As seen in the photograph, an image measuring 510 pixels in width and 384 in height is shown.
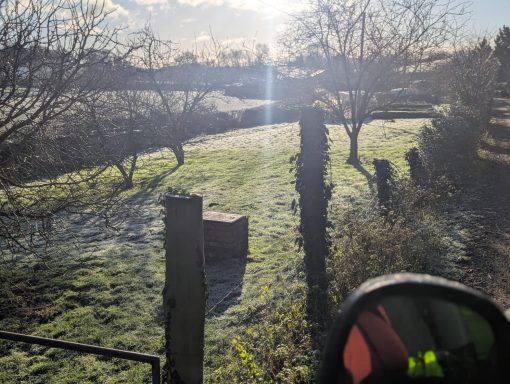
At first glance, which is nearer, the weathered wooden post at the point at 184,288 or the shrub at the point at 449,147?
the weathered wooden post at the point at 184,288

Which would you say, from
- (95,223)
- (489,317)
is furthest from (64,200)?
(95,223)

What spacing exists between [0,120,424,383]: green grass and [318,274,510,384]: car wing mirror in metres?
4.49

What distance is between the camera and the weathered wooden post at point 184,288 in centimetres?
334

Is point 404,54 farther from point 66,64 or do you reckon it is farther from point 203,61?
point 66,64

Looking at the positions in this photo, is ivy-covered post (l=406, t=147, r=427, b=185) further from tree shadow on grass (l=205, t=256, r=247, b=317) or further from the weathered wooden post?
the weathered wooden post

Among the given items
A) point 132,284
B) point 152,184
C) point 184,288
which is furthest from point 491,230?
point 152,184

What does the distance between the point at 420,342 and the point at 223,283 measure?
684 cm

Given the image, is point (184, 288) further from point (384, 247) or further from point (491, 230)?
point (491, 230)

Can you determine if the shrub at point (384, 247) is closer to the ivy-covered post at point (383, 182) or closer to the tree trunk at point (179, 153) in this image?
the ivy-covered post at point (383, 182)

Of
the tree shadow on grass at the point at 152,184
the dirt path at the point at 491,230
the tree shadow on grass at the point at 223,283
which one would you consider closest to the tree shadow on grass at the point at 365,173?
the dirt path at the point at 491,230

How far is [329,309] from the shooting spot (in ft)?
18.5

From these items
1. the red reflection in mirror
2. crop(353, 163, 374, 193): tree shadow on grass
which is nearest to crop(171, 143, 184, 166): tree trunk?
crop(353, 163, 374, 193): tree shadow on grass

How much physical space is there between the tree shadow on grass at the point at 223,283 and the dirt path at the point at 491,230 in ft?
10.1

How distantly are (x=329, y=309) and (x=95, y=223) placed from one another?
7679 mm
